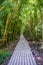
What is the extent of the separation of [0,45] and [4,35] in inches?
38.8

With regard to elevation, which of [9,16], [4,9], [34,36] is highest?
[4,9]

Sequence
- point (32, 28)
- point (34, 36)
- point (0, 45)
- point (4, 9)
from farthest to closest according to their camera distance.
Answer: point (32, 28)
point (34, 36)
point (0, 45)
point (4, 9)

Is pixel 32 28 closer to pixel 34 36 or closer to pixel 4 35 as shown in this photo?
pixel 34 36

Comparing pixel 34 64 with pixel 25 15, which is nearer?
pixel 34 64

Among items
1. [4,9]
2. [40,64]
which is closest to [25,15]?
[4,9]

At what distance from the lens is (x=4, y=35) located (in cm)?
1588

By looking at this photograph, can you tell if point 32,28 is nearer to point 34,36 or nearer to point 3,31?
point 34,36

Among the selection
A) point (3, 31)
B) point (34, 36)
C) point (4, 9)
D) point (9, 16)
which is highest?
point (4, 9)

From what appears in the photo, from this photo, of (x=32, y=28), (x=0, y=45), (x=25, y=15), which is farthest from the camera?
(x=25, y=15)

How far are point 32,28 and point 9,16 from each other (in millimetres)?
6290

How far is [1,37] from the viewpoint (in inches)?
664

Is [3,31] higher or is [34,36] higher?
[3,31]

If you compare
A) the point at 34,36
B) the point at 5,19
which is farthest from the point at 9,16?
the point at 34,36

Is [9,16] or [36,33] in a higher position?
[9,16]
